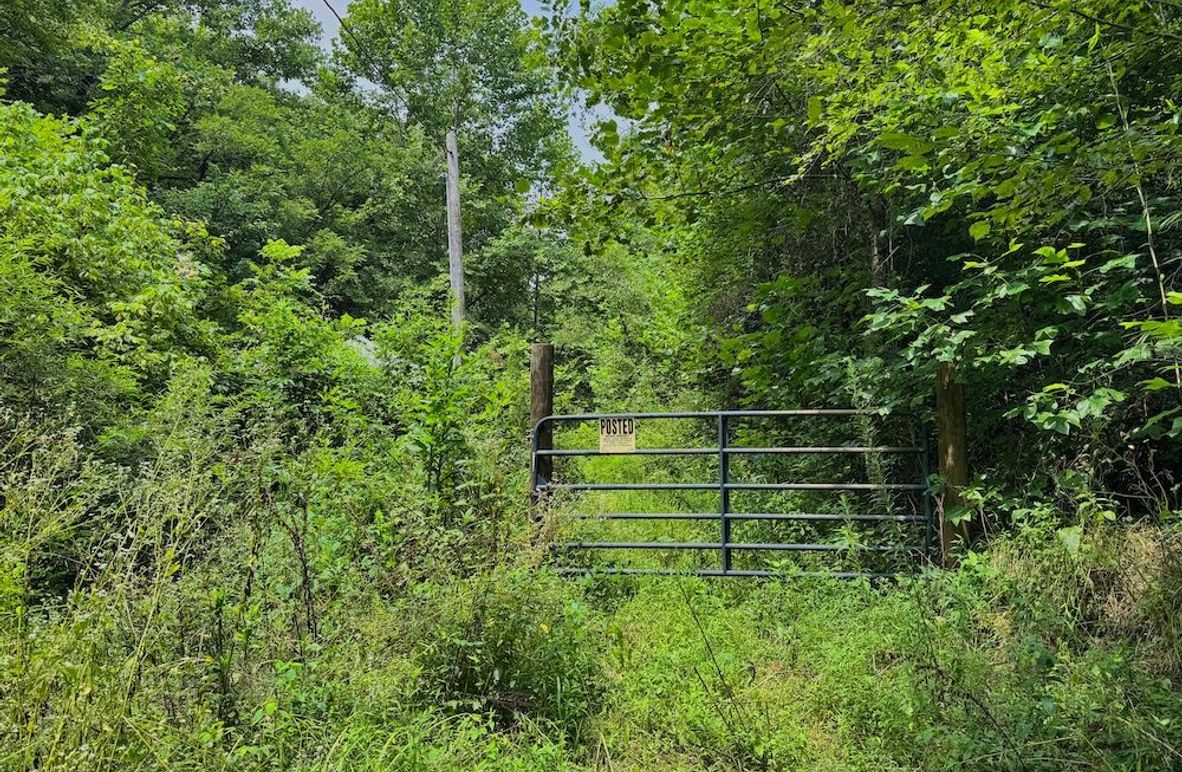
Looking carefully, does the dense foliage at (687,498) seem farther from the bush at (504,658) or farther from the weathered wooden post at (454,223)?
the weathered wooden post at (454,223)

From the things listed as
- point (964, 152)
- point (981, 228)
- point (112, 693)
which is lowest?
point (112, 693)

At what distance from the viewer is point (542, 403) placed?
4.66 metres

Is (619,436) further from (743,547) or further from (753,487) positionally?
(743,547)

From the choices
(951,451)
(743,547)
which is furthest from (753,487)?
(951,451)

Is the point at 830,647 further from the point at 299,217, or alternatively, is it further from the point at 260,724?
the point at 299,217

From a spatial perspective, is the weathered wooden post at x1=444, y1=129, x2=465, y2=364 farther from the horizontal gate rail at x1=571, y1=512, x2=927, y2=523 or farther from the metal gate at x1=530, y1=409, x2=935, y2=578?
the horizontal gate rail at x1=571, y1=512, x2=927, y2=523

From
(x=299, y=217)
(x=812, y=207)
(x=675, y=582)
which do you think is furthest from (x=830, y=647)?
(x=299, y=217)

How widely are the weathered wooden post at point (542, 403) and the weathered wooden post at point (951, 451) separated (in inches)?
102

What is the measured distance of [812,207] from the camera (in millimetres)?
4988

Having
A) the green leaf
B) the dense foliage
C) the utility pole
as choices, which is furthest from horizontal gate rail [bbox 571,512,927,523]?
the utility pole

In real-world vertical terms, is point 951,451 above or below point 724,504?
above

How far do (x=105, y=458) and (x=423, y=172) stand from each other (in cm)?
1646

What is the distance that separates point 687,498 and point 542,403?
238 centimetres

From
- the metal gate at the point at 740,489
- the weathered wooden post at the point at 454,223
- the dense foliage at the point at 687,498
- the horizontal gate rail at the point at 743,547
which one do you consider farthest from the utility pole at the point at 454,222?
the horizontal gate rail at the point at 743,547
